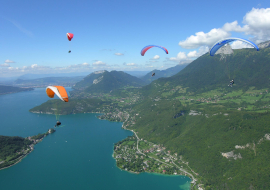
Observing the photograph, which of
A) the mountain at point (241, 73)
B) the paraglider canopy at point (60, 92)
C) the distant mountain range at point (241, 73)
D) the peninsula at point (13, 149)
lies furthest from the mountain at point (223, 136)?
the peninsula at point (13, 149)

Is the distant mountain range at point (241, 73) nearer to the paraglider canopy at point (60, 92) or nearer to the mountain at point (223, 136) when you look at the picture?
the mountain at point (223, 136)

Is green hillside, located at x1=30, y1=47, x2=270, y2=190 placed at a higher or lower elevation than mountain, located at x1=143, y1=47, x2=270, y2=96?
lower

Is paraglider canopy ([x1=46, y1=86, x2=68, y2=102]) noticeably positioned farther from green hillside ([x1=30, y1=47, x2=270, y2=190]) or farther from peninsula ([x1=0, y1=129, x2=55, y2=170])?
peninsula ([x1=0, y1=129, x2=55, y2=170])

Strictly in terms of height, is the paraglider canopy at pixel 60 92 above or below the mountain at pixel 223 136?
above

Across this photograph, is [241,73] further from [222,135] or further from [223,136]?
Result: [223,136]

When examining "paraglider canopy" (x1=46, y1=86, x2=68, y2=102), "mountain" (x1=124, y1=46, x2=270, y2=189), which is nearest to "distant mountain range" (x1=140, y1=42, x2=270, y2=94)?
"mountain" (x1=124, y1=46, x2=270, y2=189)

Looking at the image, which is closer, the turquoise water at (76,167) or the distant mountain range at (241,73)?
the turquoise water at (76,167)

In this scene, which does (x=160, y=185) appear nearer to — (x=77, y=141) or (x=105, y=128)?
(x=77, y=141)

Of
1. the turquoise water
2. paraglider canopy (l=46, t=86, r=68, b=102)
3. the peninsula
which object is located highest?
paraglider canopy (l=46, t=86, r=68, b=102)

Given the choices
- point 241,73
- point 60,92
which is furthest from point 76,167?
point 241,73
